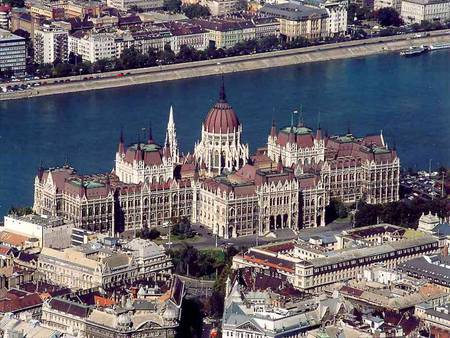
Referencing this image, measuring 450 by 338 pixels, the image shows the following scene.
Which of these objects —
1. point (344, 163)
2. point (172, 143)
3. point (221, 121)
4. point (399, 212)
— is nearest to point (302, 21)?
point (344, 163)

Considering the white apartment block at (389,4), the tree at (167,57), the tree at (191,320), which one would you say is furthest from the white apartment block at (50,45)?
the tree at (191,320)

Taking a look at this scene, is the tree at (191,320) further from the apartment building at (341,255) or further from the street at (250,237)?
the street at (250,237)

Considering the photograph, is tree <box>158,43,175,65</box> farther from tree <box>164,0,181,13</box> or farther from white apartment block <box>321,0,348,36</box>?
tree <box>164,0,181,13</box>

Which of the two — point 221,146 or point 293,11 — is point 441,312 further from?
point 293,11

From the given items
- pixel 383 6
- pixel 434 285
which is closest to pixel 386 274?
pixel 434 285

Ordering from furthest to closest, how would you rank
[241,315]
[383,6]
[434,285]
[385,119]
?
1. [383,6]
2. [385,119]
3. [434,285]
4. [241,315]

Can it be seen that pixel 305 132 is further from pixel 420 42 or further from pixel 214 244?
pixel 420 42
